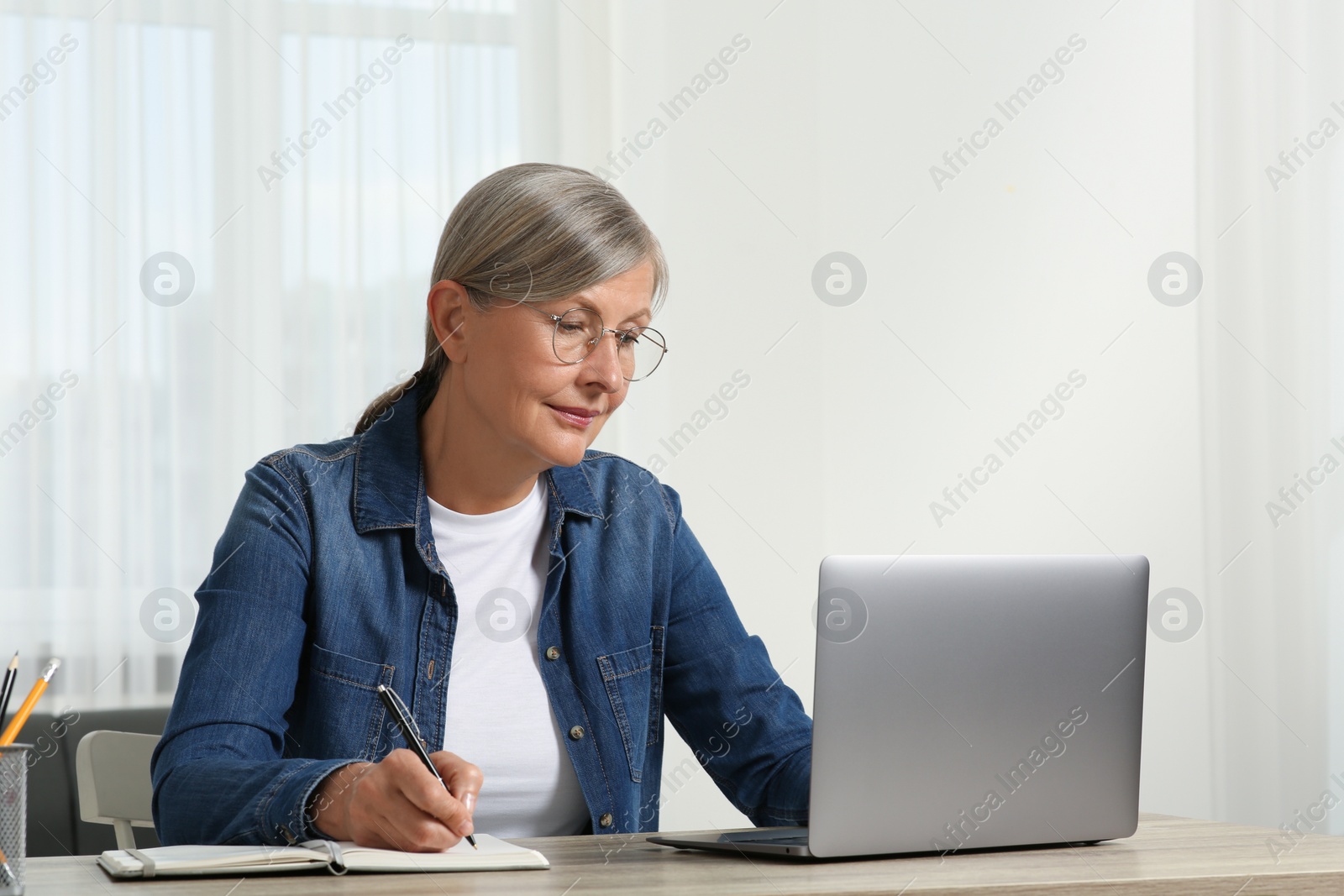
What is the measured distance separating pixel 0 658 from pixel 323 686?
1780 mm

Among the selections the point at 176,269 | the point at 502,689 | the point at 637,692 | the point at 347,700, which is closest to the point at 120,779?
the point at 347,700

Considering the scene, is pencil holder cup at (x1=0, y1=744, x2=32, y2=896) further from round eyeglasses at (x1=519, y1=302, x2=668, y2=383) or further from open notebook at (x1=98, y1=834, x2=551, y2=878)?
round eyeglasses at (x1=519, y1=302, x2=668, y2=383)

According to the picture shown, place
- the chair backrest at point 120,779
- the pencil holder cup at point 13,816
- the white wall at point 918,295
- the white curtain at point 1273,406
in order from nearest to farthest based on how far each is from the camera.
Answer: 1. the pencil holder cup at point 13,816
2. the chair backrest at point 120,779
3. the white curtain at point 1273,406
4. the white wall at point 918,295

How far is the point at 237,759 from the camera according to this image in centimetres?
110

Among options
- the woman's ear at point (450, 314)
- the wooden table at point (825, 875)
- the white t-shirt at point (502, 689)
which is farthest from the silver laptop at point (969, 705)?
the woman's ear at point (450, 314)

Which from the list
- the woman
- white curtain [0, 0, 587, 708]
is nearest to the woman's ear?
the woman

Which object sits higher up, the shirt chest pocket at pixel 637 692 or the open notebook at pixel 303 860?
the shirt chest pocket at pixel 637 692

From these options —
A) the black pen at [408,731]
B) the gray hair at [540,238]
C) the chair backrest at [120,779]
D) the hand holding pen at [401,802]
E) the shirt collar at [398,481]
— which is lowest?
the chair backrest at [120,779]

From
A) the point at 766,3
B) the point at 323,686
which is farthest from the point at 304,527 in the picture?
the point at 766,3

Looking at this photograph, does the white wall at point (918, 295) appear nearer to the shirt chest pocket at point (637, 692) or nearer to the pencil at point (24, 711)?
the shirt chest pocket at point (637, 692)

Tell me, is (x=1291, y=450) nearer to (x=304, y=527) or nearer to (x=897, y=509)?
(x=897, y=509)

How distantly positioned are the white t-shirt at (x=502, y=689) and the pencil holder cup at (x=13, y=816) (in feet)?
1.82

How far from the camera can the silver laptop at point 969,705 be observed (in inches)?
38.3

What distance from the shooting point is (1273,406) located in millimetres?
2848
